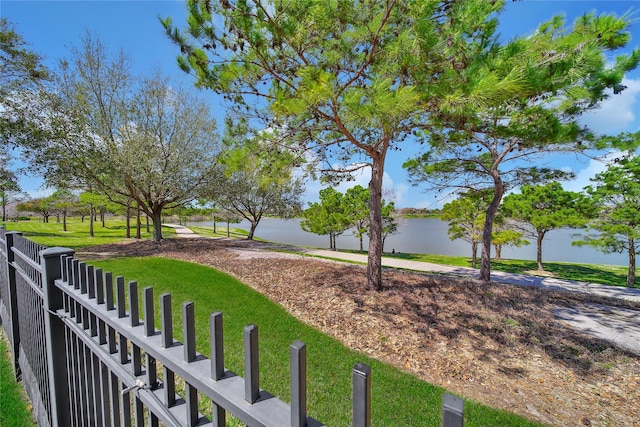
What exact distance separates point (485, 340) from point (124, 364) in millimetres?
4769

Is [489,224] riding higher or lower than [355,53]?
lower

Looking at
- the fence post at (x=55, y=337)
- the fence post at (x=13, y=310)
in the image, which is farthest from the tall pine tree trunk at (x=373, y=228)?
the fence post at (x=13, y=310)

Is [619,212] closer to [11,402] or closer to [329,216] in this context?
[329,216]

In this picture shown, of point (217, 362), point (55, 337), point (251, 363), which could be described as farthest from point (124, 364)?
point (55, 337)

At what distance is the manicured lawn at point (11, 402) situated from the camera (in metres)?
2.51

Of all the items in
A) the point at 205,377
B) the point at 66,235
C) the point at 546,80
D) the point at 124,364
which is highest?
the point at 546,80

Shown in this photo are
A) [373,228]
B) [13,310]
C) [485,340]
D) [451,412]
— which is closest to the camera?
[451,412]

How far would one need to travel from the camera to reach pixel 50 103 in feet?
31.8

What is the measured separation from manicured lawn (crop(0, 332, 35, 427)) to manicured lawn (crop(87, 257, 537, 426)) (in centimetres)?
151

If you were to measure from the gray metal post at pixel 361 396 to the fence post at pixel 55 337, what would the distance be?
82.0 inches

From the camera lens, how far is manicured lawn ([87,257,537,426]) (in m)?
2.80

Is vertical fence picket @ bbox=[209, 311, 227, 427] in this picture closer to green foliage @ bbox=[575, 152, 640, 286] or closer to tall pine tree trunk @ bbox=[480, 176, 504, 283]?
tall pine tree trunk @ bbox=[480, 176, 504, 283]

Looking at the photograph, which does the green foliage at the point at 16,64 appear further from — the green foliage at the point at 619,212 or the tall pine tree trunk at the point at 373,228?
the green foliage at the point at 619,212

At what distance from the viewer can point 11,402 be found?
108 inches
